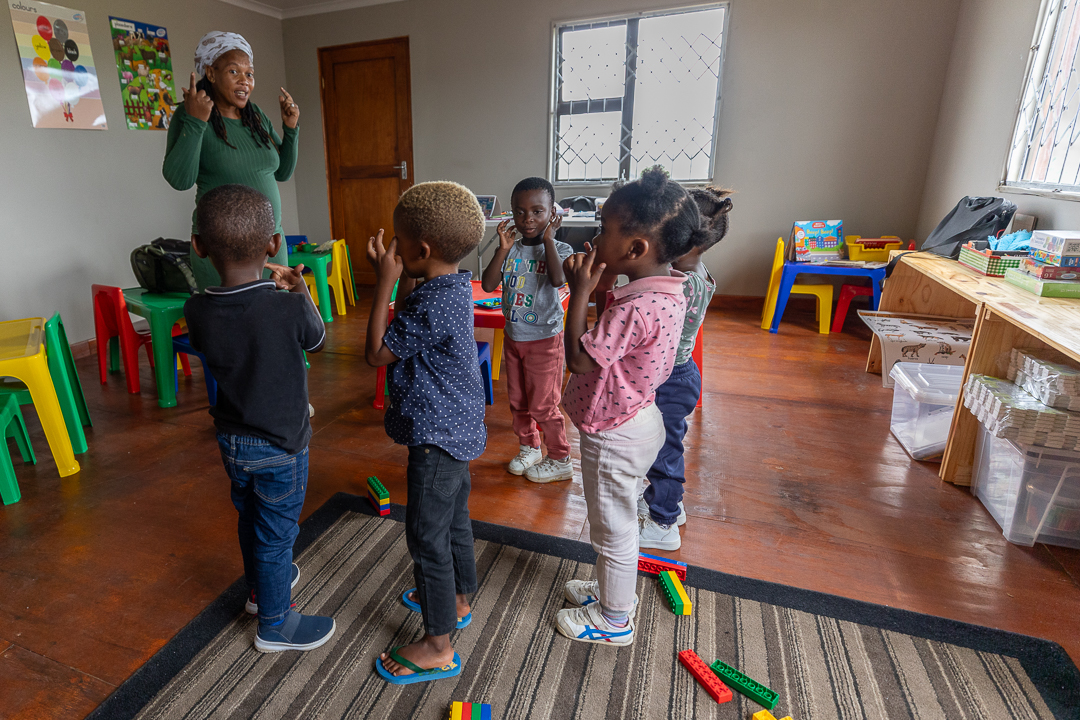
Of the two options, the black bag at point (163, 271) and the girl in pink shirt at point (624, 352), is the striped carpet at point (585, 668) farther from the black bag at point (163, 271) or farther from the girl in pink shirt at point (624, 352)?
the black bag at point (163, 271)

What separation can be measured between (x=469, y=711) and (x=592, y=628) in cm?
33

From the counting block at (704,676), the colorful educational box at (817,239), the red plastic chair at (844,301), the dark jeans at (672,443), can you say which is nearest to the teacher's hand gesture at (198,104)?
the dark jeans at (672,443)

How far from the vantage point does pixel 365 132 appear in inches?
201

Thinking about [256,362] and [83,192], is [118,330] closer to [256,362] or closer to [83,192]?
[83,192]

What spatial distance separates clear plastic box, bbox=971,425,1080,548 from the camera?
156 centimetres

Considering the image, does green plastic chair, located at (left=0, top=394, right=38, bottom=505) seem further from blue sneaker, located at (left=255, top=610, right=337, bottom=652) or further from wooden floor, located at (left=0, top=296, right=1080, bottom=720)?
blue sneaker, located at (left=255, top=610, right=337, bottom=652)

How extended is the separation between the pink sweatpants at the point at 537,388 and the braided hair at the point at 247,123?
3.95 feet

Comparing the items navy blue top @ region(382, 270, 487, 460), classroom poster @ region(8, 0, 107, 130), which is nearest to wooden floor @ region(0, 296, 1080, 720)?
navy blue top @ region(382, 270, 487, 460)

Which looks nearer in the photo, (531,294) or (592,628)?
(592,628)

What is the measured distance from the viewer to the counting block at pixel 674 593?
53.7 inches

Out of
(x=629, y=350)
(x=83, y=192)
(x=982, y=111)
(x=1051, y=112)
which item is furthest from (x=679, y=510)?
(x=83, y=192)

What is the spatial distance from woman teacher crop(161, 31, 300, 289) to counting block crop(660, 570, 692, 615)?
5.07ft

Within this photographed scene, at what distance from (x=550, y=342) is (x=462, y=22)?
13.0ft

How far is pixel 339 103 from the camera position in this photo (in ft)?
16.9
